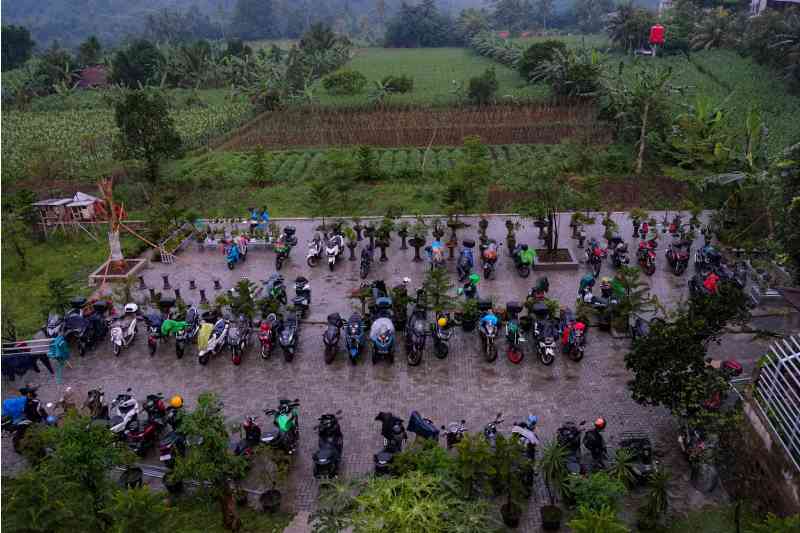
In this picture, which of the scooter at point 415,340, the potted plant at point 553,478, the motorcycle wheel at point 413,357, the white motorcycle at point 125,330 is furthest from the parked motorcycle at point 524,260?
the white motorcycle at point 125,330

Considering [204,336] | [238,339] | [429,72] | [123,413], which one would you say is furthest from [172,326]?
[429,72]

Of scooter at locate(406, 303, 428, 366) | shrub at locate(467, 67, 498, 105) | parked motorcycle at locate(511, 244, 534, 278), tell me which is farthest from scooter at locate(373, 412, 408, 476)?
shrub at locate(467, 67, 498, 105)

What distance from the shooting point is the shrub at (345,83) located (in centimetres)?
3781

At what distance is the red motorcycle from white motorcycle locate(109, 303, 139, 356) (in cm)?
1163

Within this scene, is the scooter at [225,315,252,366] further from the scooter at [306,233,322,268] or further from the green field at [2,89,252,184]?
the green field at [2,89,252,184]

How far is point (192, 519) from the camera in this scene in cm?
850

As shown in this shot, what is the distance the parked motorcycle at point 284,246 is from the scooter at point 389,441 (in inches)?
306

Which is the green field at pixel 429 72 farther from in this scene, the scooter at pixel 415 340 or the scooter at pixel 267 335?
the scooter at pixel 267 335

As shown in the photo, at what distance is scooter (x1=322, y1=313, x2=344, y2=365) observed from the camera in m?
12.0

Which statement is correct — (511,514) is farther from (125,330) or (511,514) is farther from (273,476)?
(125,330)

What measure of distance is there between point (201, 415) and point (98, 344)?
6461 millimetres

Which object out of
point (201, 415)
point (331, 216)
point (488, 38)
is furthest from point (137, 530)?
point (488, 38)

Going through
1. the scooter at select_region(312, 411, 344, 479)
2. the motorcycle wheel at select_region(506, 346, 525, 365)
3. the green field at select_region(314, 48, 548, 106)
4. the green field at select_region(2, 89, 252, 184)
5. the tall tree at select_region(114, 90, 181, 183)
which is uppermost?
the tall tree at select_region(114, 90, 181, 183)

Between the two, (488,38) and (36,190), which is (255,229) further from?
(488,38)
